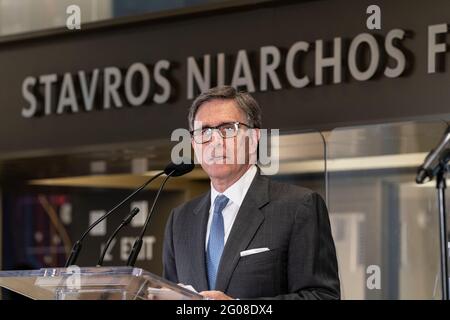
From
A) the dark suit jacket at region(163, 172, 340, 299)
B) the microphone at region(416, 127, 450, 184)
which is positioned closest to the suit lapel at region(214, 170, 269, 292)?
the dark suit jacket at region(163, 172, 340, 299)

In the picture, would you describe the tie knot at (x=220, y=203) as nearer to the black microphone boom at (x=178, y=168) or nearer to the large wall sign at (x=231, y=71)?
the black microphone boom at (x=178, y=168)

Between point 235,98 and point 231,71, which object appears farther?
point 231,71

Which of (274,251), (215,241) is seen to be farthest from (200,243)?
(274,251)

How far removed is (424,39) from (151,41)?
1.95 m

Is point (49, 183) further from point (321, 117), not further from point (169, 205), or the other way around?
point (321, 117)

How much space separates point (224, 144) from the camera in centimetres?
301

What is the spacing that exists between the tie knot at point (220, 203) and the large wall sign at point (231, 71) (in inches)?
124

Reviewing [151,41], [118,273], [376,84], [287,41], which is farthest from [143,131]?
[118,273]

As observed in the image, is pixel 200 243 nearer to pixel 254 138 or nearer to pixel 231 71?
pixel 254 138

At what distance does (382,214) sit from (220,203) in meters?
3.97

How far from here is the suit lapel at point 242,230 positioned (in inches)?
116

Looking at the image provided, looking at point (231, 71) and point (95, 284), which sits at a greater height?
point (231, 71)

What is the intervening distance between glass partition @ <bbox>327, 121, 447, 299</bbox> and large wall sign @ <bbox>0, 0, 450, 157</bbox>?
0.98ft

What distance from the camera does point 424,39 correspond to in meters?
6.08
